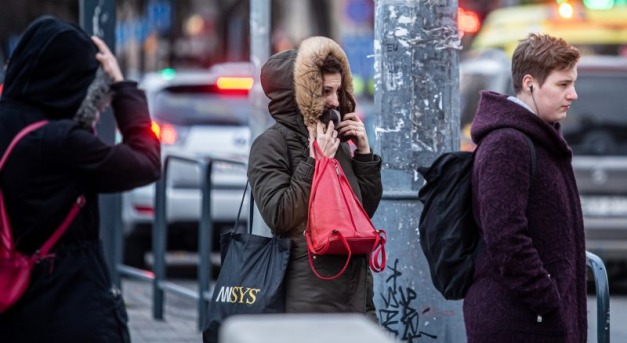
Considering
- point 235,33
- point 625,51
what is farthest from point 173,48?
point 625,51

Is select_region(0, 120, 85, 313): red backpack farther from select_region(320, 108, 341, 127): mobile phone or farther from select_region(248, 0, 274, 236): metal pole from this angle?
select_region(248, 0, 274, 236): metal pole

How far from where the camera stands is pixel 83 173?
13.8 feet

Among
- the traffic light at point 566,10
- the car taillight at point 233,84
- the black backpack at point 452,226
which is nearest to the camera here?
the black backpack at point 452,226

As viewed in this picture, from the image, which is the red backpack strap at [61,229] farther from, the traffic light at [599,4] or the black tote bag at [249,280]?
the traffic light at [599,4]

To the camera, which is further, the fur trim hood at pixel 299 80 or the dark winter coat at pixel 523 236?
the fur trim hood at pixel 299 80

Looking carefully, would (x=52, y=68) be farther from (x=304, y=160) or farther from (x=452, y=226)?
(x=452, y=226)

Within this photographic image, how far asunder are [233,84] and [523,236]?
7.99 metres

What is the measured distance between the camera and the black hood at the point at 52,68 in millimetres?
4207

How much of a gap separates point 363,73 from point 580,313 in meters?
16.1

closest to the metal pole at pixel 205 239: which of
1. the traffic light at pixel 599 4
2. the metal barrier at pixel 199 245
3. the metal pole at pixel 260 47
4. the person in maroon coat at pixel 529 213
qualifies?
the metal barrier at pixel 199 245

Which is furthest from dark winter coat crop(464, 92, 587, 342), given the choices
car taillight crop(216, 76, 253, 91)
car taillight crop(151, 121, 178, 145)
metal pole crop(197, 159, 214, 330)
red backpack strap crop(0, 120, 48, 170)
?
car taillight crop(216, 76, 253, 91)

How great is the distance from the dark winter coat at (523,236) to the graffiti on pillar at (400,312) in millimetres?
749

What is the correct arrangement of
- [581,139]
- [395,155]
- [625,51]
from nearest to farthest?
[395,155] < [581,139] < [625,51]

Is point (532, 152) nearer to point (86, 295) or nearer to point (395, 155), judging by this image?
point (395, 155)
